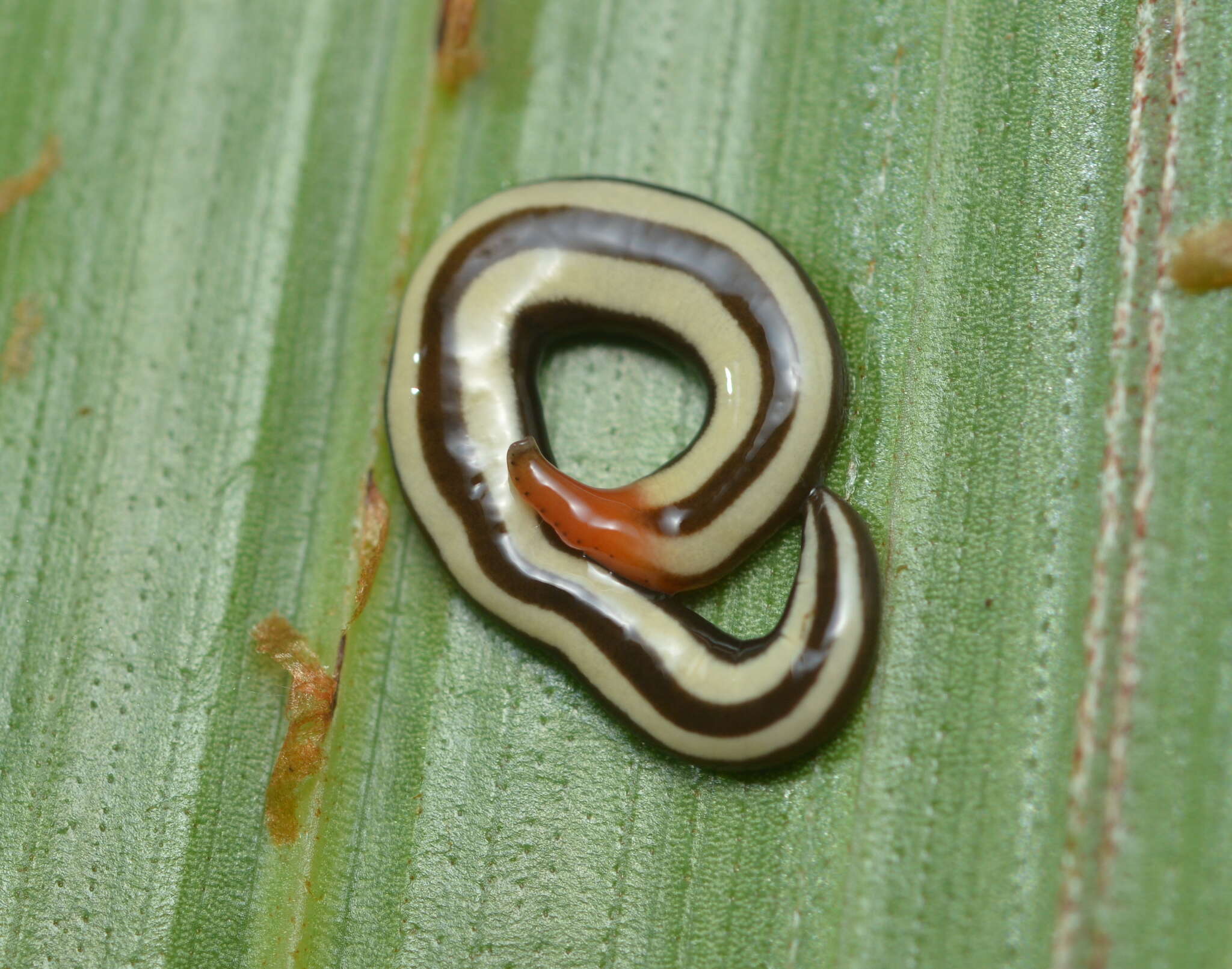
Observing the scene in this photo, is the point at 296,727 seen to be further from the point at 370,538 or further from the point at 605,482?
the point at 605,482

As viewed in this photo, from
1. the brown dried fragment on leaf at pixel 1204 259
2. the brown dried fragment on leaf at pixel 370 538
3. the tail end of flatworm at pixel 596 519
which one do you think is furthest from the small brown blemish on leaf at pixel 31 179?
the brown dried fragment on leaf at pixel 1204 259

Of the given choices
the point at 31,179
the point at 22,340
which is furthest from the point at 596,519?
the point at 31,179

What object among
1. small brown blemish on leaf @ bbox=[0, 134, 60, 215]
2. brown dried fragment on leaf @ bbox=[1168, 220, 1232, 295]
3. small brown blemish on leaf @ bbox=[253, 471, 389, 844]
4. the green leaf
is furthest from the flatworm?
small brown blemish on leaf @ bbox=[0, 134, 60, 215]

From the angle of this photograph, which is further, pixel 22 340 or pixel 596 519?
pixel 22 340

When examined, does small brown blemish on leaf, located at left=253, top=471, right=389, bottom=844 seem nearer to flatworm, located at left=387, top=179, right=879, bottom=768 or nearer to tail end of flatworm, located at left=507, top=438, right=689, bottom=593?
flatworm, located at left=387, top=179, right=879, bottom=768

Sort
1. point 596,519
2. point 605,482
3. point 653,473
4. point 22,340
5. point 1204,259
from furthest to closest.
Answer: point 22,340, point 605,482, point 653,473, point 596,519, point 1204,259

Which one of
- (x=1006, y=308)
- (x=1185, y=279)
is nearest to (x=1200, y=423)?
(x=1185, y=279)

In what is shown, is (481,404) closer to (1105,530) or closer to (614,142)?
Answer: (614,142)
